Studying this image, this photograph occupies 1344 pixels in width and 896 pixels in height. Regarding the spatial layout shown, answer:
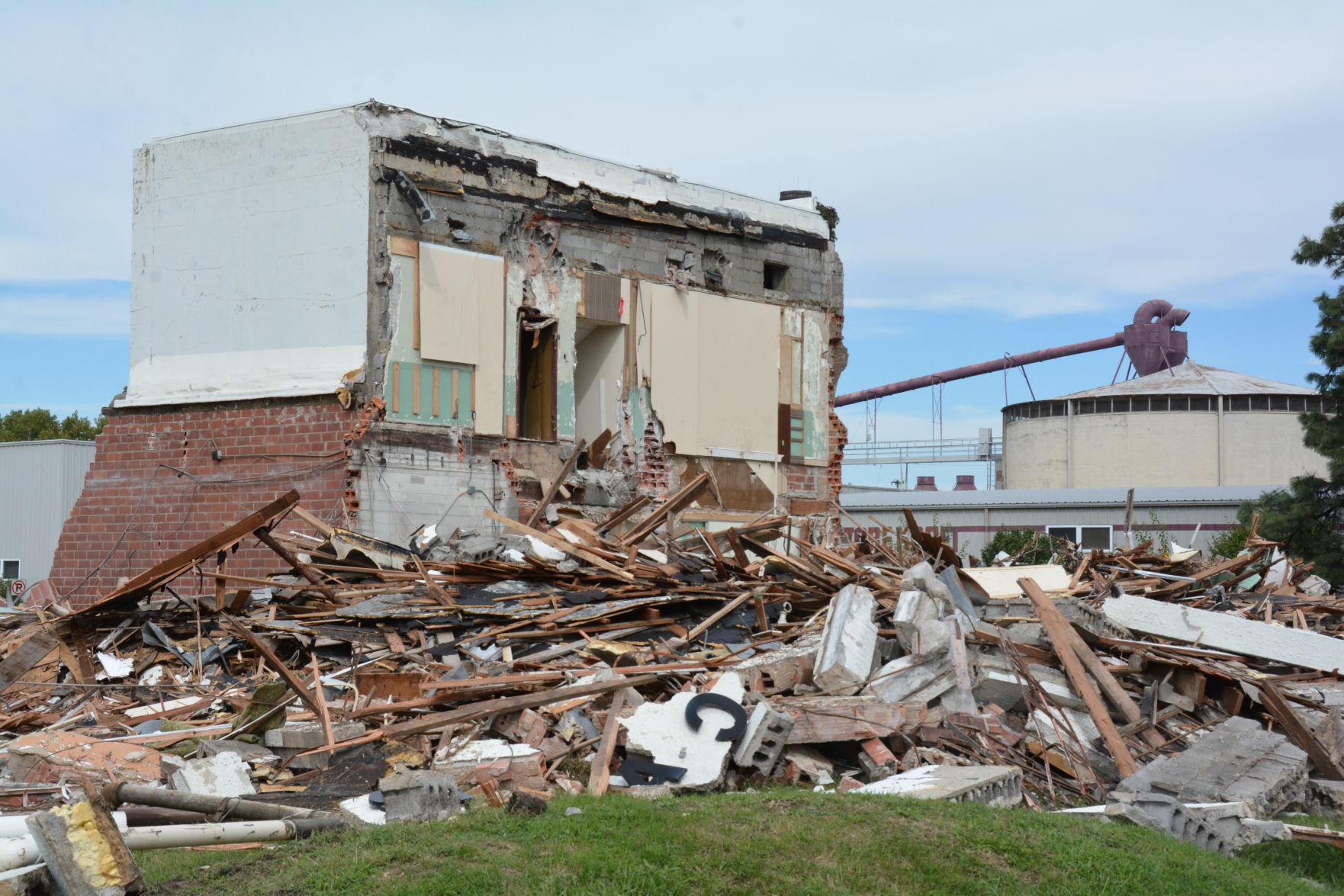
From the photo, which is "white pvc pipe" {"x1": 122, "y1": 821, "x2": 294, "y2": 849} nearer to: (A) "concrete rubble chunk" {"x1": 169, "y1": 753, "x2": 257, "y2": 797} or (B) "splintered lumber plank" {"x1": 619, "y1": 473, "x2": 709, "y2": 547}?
(A) "concrete rubble chunk" {"x1": 169, "y1": 753, "x2": 257, "y2": 797}

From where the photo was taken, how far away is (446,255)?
663 inches

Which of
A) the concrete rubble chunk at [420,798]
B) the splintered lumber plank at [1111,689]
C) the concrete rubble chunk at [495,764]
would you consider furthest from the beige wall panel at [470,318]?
the concrete rubble chunk at [420,798]

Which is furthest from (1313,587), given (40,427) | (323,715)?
(40,427)

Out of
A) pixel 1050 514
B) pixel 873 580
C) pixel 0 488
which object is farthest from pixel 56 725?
pixel 1050 514

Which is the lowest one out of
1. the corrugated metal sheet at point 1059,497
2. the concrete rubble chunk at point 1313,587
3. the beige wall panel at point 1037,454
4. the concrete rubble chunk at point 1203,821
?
the concrete rubble chunk at point 1203,821

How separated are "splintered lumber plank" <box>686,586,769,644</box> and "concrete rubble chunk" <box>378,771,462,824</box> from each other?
3701 millimetres

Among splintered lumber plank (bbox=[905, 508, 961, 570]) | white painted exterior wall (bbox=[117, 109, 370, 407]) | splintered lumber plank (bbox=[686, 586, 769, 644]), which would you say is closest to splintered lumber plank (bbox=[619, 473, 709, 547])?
splintered lumber plank (bbox=[905, 508, 961, 570])

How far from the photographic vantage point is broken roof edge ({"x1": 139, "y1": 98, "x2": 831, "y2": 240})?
53.6 ft

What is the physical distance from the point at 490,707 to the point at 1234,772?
4599 mm

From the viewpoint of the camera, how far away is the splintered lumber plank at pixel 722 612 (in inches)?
411

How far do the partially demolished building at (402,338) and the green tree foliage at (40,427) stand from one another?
28635 mm

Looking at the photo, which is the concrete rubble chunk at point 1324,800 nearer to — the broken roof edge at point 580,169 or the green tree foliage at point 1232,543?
the broken roof edge at point 580,169

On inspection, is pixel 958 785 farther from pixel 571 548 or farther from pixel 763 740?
pixel 571 548

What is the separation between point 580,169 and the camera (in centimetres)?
1836
